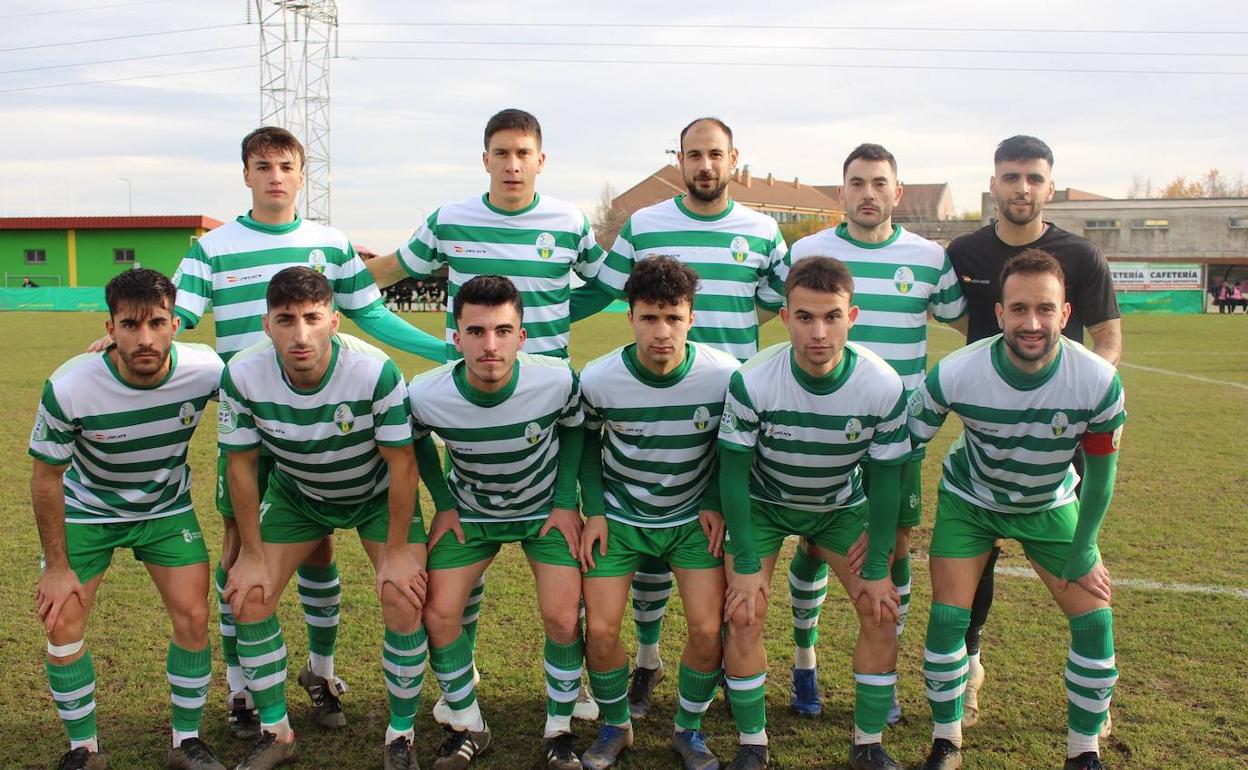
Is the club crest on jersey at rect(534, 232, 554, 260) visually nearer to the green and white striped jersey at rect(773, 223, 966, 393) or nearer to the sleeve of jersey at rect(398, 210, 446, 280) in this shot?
the sleeve of jersey at rect(398, 210, 446, 280)

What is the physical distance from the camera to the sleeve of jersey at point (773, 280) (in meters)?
4.16

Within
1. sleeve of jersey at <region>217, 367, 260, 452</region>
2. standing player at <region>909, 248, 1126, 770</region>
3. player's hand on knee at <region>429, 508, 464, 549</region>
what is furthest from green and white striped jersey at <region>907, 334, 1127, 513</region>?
sleeve of jersey at <region>217, 367, 260, 452</region>

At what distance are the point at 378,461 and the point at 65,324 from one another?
85.1 feet

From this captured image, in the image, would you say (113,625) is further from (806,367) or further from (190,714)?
(806,367)

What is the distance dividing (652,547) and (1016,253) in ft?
6.13

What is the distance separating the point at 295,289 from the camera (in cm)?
329

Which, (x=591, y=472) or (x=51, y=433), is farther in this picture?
(x=591, y=472)

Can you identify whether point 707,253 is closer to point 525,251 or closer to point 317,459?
point 525,251

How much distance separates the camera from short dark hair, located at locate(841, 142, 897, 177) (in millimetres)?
3947

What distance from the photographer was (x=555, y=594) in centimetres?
351

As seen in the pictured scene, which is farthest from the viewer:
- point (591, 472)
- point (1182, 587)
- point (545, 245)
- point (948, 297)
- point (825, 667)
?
point (1182, 587)

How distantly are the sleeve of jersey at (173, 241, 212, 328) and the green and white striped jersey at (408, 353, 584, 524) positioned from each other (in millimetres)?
927

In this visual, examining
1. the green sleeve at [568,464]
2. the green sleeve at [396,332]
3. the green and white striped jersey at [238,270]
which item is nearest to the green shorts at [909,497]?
the green sleeve at [568,464]

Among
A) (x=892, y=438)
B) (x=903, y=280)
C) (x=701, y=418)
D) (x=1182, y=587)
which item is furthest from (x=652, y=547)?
(x=1182, y=587)
